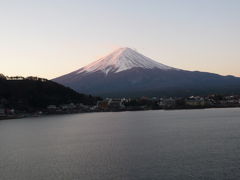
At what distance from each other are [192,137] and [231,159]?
4.22 meters

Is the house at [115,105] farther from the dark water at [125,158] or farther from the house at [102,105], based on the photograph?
the dark water at [125,158]

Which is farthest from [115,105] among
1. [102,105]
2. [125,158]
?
[125,158]

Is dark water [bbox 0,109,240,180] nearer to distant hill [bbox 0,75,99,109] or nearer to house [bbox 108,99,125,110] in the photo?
distant hill [bbox 0,75,99,109]

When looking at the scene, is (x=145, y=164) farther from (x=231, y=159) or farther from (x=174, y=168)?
(x=231, y=159)

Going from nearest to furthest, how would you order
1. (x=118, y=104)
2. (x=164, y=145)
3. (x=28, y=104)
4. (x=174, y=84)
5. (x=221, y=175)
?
(x=221, y=175), (x=164, y=145), (x=28, y=104), (x=118, y=104), (x=174, y=84)

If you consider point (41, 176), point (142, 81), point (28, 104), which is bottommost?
point (41, 176)

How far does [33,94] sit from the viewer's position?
33.7 metres

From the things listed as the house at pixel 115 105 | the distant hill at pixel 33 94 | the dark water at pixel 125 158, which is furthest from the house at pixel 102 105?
the dark water at pixel 125 158

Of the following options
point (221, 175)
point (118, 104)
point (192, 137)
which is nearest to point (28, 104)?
point (118, 104)

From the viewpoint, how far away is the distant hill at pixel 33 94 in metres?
32.2

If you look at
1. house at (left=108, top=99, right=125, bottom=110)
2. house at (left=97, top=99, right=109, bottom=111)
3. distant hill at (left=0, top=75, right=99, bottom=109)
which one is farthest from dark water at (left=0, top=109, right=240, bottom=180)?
house at (left=108, top=99, right=125, bottom=110)

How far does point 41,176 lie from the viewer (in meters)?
7.48

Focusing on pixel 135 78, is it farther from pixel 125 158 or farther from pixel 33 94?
pixel 125 158

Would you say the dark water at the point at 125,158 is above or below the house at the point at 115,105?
below
